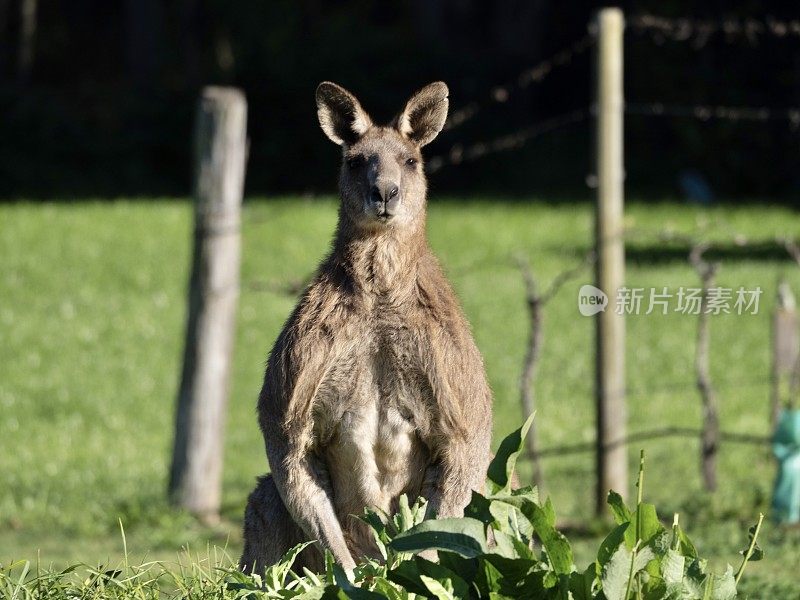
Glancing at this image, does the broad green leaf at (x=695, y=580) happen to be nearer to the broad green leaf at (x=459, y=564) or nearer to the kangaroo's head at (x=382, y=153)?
the broad green leaf at (x=459, y=564)

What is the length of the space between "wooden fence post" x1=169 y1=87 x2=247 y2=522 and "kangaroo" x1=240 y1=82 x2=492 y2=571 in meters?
3.74

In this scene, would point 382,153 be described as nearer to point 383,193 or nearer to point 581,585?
point 383,193

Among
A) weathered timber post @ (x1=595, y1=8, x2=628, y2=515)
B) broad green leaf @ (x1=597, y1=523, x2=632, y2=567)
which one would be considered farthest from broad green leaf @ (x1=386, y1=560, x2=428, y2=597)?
weathered timber post @ (x1=595, y1=8, x2=628, y2=515)

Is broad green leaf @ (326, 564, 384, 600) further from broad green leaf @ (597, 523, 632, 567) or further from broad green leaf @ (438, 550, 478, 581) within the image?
broad green leaf @ (597, 523, 632, 567)

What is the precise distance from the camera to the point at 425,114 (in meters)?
4.74

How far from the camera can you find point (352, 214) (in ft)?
14.8

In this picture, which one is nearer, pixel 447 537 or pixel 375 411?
pixel 447 537

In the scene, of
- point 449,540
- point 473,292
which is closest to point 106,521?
point 449,540

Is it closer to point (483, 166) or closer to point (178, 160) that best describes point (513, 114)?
point (483, 166)

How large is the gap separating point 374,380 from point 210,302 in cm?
397

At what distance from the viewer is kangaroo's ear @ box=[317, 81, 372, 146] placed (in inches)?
184

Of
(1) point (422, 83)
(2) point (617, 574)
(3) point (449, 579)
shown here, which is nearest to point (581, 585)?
(2) point (617, 574)

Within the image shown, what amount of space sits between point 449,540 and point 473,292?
10988 millimetres

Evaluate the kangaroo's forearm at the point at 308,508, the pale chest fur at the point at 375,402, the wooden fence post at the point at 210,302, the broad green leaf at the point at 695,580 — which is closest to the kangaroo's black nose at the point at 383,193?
the pale chest fur at the point at 375,402
